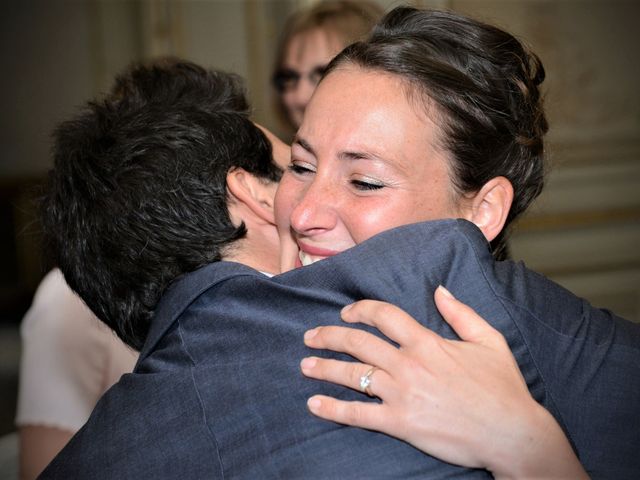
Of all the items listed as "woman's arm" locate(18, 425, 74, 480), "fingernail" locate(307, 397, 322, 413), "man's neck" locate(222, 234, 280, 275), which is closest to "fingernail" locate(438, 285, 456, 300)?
"fingernail" locate(307, 397, 322, 413)

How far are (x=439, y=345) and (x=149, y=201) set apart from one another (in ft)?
2.02

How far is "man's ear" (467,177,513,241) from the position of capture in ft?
5.25

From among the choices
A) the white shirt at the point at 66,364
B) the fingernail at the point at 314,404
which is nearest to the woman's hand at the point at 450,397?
the fingernail at the point at 314,404

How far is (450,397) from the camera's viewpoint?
4.00 ft

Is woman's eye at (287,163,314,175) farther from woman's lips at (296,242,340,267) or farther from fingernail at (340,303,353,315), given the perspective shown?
fingernail at (340,303,353,315)

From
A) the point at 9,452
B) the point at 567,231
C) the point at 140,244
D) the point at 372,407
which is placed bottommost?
the point at 567,231

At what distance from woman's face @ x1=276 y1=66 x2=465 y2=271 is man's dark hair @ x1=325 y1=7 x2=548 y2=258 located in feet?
0.13

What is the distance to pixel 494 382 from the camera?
47.9 inches

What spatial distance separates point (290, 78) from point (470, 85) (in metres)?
1.60

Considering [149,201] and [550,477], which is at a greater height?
[149,201]

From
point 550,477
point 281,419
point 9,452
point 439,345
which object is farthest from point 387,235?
point 9,452

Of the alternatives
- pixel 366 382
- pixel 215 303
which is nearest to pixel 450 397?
pixel 366 382

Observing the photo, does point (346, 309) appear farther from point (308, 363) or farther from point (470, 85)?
point (470, 85)

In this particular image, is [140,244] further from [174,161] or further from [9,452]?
[9,452]
